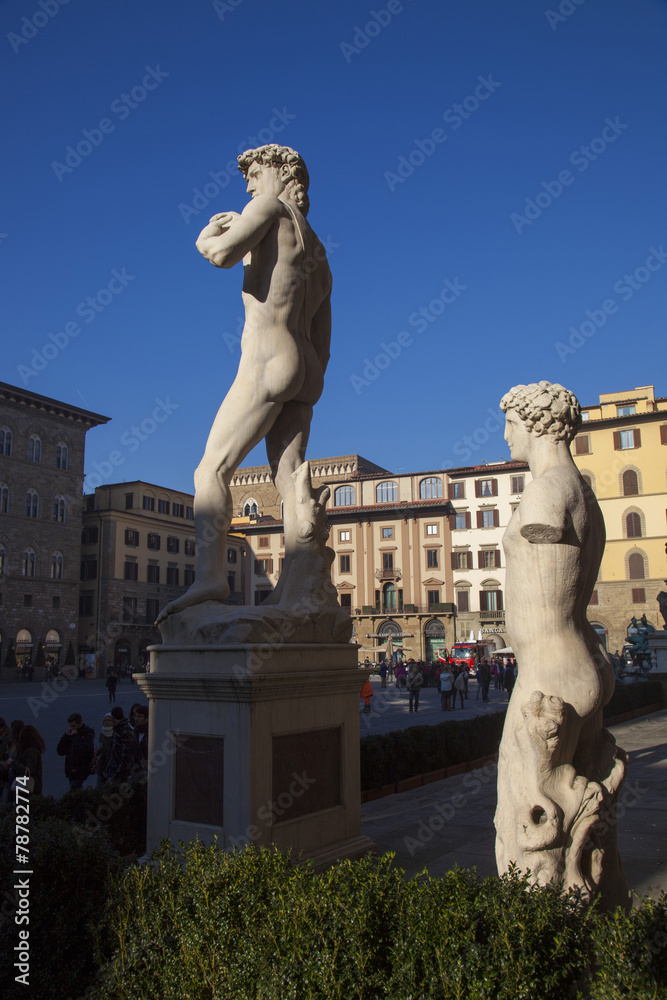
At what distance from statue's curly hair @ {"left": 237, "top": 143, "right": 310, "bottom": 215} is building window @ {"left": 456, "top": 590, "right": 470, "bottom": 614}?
55097mm

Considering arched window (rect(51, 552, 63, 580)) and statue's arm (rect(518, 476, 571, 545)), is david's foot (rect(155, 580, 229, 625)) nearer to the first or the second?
statue's arm (rect(518, 476, 571, 545))

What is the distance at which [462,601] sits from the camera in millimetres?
58781

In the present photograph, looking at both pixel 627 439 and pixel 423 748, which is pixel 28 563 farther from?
pixel 423 748

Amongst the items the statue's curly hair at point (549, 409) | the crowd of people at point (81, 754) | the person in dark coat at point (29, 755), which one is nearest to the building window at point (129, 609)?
the crowd of people at point (81, 754)

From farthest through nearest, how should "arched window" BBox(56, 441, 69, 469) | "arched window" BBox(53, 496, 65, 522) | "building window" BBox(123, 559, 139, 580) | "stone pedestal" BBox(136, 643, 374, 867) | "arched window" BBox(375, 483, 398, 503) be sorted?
"arched window" BBox(375, 483, 398, 503) < "building window" BBox(123, 559, 139, 580) < "arched window" BBox(56, 441, 69, 469) < "arched window" BBox(53, 496, 65, 522) < "stone pedestal" BBox(136, 643, 374, 867)

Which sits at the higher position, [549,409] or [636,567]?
[636,567]

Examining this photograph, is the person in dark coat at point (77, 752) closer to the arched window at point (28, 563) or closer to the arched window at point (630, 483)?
the arched window at point (28, 563)

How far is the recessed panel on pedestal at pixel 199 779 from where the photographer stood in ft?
13.0

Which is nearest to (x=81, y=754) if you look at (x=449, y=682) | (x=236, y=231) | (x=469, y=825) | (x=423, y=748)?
(x=423, y=748)

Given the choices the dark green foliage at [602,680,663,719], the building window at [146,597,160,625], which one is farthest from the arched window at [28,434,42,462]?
the dark green foliage at [602,680,663,719]

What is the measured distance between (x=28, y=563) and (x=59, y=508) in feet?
14.5

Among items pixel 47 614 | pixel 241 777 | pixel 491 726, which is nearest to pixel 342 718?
pixel 241 777

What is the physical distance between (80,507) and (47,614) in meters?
7.98

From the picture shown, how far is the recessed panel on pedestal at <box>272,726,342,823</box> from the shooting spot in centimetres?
405
